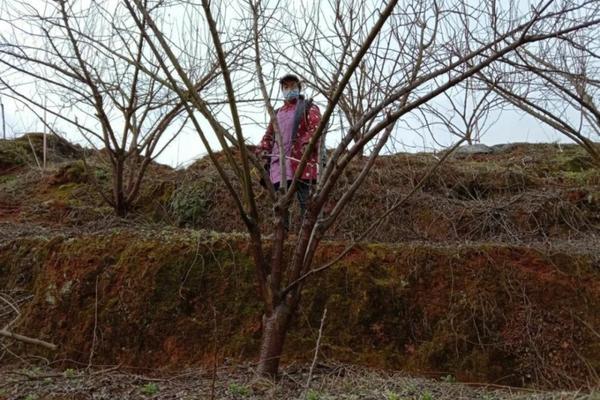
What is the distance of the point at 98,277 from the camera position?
14.9 feet

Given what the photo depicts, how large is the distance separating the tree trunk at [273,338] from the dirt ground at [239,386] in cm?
9

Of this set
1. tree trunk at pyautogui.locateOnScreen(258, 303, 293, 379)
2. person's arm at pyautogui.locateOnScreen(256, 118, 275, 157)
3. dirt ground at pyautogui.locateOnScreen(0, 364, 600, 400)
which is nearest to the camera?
dirt ground at pyautogui.locateOnScreen(0, 364, 600, 400)

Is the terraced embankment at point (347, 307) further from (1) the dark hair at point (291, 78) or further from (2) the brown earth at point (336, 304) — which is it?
(1) the dark hair at point (291, 78)

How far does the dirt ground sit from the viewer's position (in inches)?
129

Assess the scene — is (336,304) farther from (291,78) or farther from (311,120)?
(291,78)

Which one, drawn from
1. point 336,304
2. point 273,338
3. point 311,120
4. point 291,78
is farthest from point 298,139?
point 273,338

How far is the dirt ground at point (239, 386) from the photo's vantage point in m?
3.27

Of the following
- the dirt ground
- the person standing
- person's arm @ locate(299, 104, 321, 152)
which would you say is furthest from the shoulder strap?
the dirt ground

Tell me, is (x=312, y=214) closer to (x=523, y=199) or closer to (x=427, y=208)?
(x=427, y=208)

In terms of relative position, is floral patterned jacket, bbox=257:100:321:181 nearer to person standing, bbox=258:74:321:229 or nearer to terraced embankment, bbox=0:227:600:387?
person standing, bbox=258:74:321:229

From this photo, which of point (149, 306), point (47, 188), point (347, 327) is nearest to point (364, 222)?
point (347, 327)

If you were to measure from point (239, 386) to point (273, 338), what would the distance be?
12.9 inches

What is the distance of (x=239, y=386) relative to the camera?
11.1 ft

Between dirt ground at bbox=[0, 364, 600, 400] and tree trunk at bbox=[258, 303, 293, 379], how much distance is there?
0.09m
